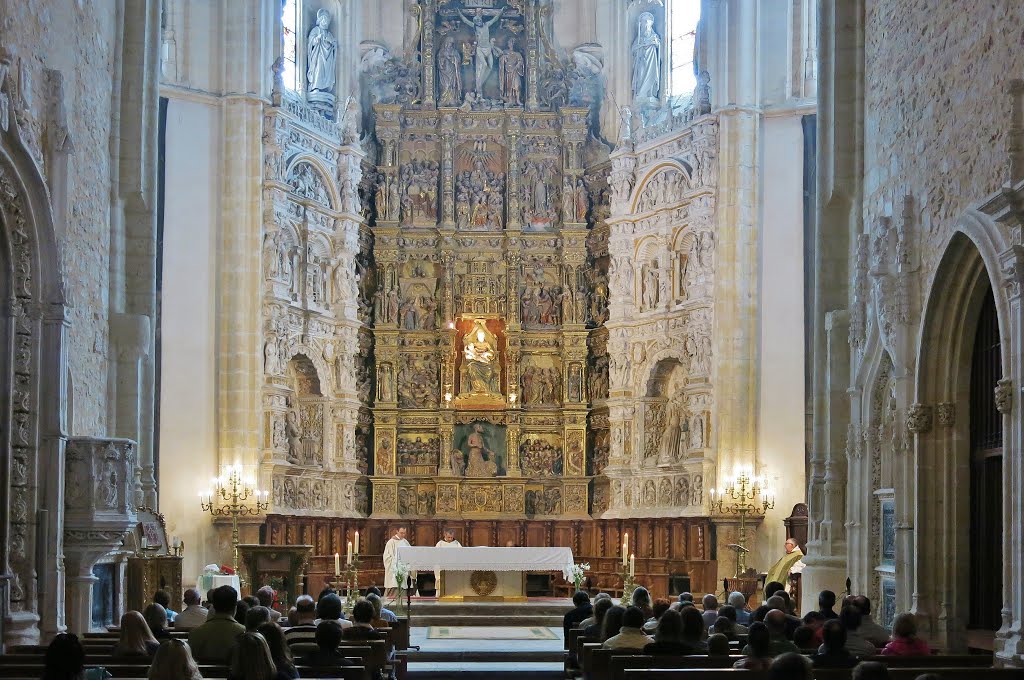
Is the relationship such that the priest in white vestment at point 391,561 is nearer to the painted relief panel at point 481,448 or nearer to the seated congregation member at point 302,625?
the painted relief panel at point 481,448

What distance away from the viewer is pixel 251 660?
8836 mm

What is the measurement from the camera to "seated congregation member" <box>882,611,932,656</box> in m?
11.9

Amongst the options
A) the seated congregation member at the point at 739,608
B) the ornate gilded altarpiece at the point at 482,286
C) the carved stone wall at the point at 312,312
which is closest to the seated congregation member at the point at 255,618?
the seated congregation member at the point at 739,608

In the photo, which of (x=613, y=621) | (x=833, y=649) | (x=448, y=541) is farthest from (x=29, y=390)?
(x=448, y=541)

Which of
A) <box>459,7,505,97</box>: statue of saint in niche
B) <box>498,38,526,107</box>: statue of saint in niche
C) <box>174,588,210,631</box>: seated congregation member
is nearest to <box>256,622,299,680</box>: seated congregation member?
<box>174,588,210,631</box>: seated congregation member

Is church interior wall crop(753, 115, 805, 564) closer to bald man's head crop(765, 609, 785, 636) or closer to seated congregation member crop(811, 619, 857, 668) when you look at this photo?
bald man's head crop(765, 609, 785, 636)

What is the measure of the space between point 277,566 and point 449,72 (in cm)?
1280

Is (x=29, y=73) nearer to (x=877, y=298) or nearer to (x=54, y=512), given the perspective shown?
(x=54, y=512)

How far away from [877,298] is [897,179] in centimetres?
146

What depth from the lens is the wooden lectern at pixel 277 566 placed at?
23422 mm

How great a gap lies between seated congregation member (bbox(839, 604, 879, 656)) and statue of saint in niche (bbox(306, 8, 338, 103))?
20.2 meters

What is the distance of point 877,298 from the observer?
58.7 ft

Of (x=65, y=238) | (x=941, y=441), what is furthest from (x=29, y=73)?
(x=941, y=441)

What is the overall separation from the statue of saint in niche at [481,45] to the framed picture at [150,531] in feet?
46.9
